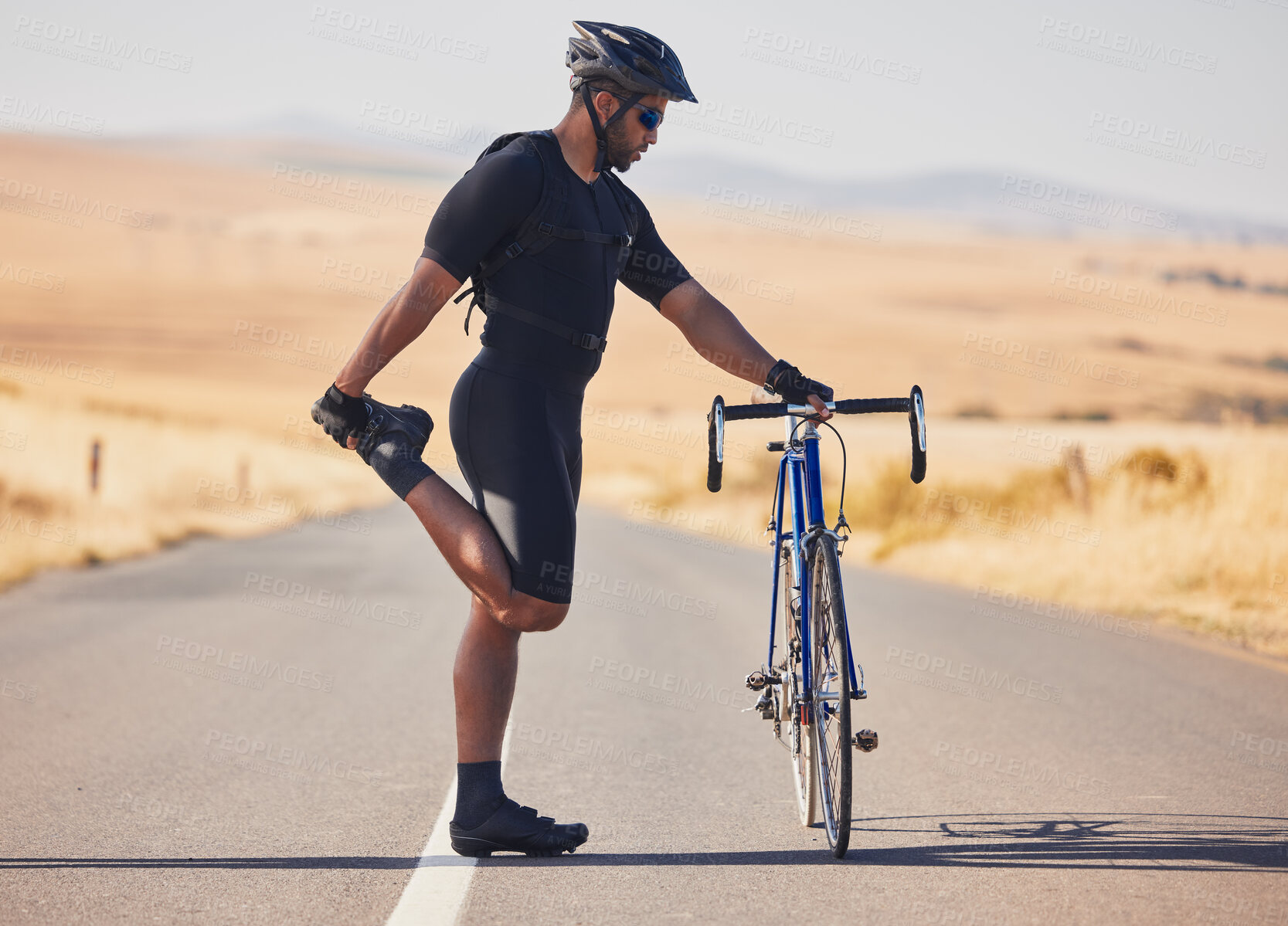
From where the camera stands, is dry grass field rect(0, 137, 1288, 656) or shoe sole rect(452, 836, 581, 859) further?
dry grass field rect(0, 137, 1288, 656)

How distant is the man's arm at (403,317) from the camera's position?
12.8 ft

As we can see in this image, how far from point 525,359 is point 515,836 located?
4.93ft

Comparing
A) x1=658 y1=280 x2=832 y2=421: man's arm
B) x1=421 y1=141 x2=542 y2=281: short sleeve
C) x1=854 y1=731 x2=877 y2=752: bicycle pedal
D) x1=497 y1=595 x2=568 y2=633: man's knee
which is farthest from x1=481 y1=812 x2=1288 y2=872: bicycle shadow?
x1=421 y1=141 x2=542 y2=281: short sleeve

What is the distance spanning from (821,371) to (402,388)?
112 feet

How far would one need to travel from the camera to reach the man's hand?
174 inches

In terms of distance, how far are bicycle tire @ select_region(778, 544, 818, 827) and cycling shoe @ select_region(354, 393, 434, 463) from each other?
1.42 meters

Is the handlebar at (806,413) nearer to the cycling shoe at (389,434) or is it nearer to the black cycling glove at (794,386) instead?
the black cycling glove at (794,386)

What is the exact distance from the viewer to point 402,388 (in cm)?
9894

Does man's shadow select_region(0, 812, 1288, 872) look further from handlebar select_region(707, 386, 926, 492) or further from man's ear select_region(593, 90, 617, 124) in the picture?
man's ear select_region(593, 90, 617, 124)

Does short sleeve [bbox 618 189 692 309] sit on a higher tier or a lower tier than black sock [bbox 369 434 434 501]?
higher

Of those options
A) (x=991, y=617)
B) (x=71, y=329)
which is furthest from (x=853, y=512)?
(x=71, y=329)

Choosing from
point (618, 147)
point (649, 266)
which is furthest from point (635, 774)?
point (618, 147)

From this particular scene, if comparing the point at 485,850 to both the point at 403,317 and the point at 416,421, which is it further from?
the point at 403,317

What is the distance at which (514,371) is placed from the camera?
4.10 meters
